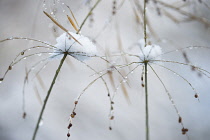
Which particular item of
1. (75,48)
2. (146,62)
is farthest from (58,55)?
(146,62)

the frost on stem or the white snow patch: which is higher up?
the white snow patch

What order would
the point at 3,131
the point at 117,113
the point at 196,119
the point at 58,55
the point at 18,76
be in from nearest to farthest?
the point at 58,55
the point at 3,131
the point at 18,76
the point at 117,113
the point at 196,119

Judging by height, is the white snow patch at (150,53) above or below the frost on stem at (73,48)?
above

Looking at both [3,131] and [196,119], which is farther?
[196,119]

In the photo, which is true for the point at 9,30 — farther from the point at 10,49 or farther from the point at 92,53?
the point at 92,53

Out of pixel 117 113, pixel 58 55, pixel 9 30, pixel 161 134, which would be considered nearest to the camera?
pixel 58 55

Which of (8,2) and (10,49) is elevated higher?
(8,2)

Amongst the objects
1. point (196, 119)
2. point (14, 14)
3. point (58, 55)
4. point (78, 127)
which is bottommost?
point (58, 55)

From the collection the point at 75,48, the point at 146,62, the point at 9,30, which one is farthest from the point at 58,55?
the point at 9,30
